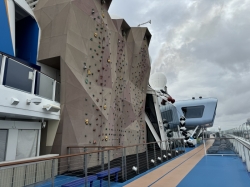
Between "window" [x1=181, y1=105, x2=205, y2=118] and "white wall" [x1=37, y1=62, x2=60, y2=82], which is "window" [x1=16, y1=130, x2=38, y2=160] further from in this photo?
"window" [x1=181, y1=105, x2=205, y2=118]

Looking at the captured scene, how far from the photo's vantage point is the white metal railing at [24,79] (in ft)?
15.2

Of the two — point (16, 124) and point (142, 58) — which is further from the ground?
point (142, 58)

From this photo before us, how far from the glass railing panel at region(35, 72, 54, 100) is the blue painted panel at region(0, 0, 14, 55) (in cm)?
157

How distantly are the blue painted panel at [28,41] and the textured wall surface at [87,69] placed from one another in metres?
0.26

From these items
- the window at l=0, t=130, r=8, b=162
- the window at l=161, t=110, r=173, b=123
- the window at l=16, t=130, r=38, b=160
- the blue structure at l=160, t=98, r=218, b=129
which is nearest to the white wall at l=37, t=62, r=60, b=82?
the window at l=16, t=130, r=38, b=160

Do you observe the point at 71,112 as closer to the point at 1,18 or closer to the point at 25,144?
the point at 25,144

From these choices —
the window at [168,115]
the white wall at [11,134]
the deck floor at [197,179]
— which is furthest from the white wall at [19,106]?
the window at [168,115]

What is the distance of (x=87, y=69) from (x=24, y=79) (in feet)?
10.2

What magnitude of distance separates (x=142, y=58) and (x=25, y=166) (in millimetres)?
10382

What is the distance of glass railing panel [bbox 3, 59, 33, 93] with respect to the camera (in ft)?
15.4

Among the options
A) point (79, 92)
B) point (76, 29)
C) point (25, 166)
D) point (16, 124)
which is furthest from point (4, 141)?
point (76, 29)

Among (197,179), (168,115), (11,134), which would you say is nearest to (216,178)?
(197,179)

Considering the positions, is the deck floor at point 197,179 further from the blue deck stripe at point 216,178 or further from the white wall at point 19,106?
the white wall at point 19,106

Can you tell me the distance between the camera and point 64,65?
716 cm
